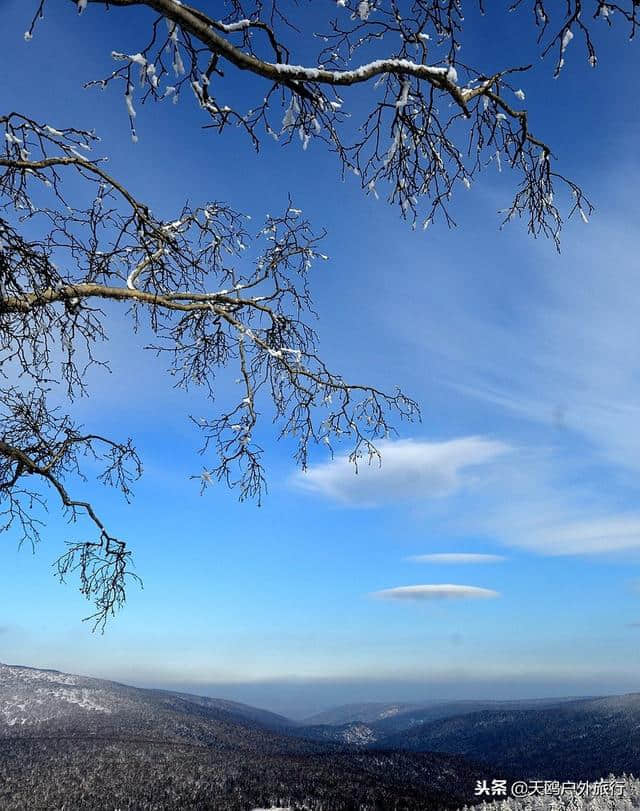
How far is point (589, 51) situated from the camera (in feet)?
16.1

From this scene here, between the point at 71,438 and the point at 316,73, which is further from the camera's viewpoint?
the point at 71,438

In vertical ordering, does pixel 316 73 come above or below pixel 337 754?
above

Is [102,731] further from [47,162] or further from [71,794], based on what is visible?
[47,162]

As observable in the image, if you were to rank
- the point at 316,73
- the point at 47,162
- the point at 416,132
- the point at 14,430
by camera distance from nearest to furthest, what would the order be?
the point at 316,73 < the point at 416,132 < the point at 47,162 < the point at 14,430

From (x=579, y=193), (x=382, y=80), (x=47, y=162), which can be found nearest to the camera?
(x=382, y=80)

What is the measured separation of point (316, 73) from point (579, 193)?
321 centimetres

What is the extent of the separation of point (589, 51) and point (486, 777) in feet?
697

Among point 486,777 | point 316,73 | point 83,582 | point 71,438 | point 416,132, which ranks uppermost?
point 416,132

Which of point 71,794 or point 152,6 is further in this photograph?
point 71,794

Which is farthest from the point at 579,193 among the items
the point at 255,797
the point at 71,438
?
the point at 255,797

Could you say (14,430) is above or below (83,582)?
above

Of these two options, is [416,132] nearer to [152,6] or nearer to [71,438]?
[152,6]

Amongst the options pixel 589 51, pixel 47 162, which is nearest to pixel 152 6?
pixel 47 162

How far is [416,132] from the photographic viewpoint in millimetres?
5516
